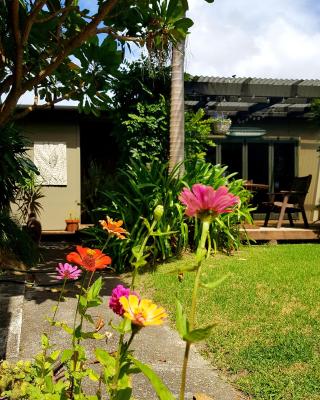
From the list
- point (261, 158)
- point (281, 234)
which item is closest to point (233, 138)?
point (261, 158)

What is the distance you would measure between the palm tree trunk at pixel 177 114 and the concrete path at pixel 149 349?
271 centimetres

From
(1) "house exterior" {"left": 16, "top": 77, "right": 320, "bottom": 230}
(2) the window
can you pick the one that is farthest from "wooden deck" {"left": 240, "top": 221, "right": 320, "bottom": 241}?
(2) the window

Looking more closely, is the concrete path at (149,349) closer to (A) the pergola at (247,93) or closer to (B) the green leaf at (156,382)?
(B) the green leaf at (156,382)

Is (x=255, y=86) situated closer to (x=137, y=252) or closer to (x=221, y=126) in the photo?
(x=221, y=126)

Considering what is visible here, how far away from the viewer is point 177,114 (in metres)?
7.32

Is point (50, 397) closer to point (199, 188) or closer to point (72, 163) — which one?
point (199, 188)

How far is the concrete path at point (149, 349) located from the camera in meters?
2.96

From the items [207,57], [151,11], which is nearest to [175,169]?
[151,11]

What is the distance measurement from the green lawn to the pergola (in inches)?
219

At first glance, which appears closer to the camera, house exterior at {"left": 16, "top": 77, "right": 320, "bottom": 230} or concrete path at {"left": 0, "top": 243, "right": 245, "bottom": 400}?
concrete path at {"left": 0, "top": 243, "right": 245, "bottom": 400}

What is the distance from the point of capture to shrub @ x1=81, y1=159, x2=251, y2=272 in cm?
643

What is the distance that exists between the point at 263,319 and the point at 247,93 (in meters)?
7.96

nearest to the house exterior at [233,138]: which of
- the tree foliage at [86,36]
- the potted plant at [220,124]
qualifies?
the potted plant at [220,124]

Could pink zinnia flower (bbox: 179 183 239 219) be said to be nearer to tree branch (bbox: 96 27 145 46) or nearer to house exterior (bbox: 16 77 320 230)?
tree branch (bbox: 96 27 145 46)
